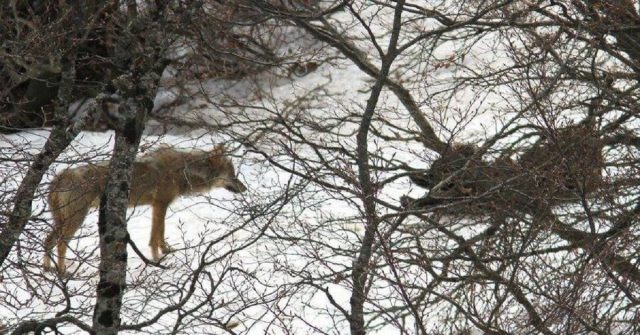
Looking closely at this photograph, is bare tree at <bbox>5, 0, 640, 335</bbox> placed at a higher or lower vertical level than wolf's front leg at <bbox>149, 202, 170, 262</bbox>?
lower

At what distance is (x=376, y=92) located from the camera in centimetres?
752

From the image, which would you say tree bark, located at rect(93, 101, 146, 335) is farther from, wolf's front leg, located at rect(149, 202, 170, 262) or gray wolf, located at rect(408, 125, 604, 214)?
wolf's front leg, located at rect(149, 202, 170, 262)

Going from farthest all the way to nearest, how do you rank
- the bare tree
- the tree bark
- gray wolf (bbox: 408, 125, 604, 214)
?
the tree bark, gray wolf (bbox: 408, 125, 604, 214), the bare tree

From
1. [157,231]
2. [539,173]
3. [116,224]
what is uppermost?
[157,231]

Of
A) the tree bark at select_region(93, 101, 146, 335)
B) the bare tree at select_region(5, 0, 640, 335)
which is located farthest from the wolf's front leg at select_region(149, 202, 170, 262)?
the tree bark at select_region(93, 101, 146, 335)

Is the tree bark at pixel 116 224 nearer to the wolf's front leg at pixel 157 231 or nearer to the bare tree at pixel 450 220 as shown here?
the bare tree at pixel 450 220

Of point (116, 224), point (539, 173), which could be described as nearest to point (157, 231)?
point (116, 224)

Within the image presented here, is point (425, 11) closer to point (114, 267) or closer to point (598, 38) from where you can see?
point (598, 38)

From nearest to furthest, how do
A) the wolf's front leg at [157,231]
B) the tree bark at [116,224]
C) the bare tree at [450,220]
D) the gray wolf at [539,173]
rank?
the bare tree at [450,220]
the gray wolf at [539,173]
the tree bark at [116,224]
the wolf's front leg at [157,231]

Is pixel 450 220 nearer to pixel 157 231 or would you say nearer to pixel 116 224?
pixel 116 224

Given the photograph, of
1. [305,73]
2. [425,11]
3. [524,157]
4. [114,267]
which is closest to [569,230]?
[524,157]

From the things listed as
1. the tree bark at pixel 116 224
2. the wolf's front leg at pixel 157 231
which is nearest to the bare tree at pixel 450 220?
the tree bark at pixel 116 224

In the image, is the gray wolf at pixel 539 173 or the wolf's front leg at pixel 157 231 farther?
the wolf's front leg at pixel 157 231

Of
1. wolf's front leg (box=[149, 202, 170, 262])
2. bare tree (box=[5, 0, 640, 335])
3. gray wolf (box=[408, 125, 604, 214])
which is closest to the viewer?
bare tree (box=[5, 0, 640, 335])
